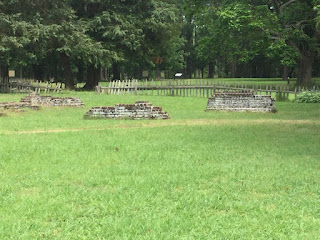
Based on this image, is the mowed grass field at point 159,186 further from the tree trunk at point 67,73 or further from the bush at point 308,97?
the tree trunk at point 67,73

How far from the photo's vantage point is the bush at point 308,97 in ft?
64.4

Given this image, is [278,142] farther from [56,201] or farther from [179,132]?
[56,201]

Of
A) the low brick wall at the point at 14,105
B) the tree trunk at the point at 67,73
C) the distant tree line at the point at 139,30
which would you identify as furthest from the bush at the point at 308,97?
the tree trunk at the point at 67,73

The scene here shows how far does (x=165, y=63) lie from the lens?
5675 centimetres

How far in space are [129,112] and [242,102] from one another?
5.47 m

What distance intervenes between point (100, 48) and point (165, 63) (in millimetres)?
28920

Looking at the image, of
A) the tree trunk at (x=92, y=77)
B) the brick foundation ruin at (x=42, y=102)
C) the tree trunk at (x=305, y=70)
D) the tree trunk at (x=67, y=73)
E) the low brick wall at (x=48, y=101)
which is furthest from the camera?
the tree trunk at (x=92, y=77)

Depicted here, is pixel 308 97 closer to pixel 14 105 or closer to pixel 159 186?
pixel 14 105

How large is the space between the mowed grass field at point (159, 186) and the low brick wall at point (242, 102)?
6790 millimetres

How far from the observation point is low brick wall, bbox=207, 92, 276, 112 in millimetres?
15680

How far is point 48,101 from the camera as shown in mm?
17344

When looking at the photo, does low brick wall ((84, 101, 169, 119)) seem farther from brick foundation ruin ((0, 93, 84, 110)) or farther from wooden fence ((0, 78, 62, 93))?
wooden fence ((0, 78, 62, 93))

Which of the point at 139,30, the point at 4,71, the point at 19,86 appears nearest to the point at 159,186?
the point at 19,86

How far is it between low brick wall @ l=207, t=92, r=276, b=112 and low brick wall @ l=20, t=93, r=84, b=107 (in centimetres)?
656
